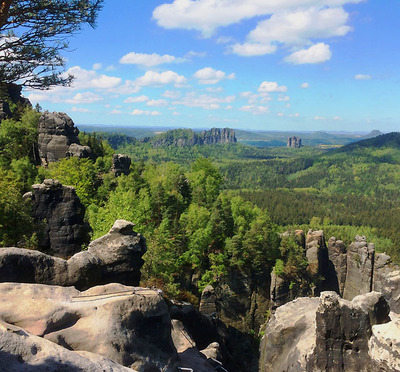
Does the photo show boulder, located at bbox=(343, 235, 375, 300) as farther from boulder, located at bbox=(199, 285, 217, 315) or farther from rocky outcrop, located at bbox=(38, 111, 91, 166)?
rocky outcrop, located at bbox=(38, 111, 91, 166)

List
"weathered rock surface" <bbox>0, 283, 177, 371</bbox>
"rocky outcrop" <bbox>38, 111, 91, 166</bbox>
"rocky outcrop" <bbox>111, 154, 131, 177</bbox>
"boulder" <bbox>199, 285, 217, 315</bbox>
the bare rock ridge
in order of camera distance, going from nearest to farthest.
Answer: "weathered rock surface" <bbox>0, 283, 177, 371</bbox>
"boulder" <bbox>199, 285, 217, 315</bbox>
"rocky outcrop" <bbox>111, 154, 131, 177</bbox>
"rocky outcrop" <bbox>38, 111, 91, 166</bbox>
the bare rock ridge

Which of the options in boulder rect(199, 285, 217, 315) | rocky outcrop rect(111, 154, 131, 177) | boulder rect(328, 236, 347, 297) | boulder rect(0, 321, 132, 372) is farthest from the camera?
boulder rect(328, 236, 347, 297)

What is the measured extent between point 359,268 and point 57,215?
2297 inches

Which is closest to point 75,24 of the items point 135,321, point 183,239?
point 135,321

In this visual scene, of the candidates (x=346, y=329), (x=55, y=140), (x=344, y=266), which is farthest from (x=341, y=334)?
(x=344, y=266)

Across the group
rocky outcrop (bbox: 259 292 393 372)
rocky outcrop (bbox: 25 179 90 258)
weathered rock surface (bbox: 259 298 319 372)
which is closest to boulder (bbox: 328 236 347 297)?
weathered rock surface (bbox: 259 298 319 372)

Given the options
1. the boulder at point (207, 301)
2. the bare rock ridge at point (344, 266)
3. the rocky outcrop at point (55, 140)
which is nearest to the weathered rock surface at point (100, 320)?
the boulder at point (207, 301)

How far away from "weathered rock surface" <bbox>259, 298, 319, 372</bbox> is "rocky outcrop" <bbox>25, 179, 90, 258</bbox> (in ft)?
61.1

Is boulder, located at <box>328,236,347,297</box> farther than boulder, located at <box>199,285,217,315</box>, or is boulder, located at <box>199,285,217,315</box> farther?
boulder, located at <box>328,236,347,297</box>

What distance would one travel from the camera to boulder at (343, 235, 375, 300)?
6400 cm

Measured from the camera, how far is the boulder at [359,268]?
210 feet

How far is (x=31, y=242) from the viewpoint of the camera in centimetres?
2294

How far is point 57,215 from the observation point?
28.7m

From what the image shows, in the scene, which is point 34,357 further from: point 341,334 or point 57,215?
point 57,215
